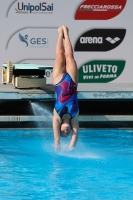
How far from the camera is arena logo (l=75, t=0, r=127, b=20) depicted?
424 inches

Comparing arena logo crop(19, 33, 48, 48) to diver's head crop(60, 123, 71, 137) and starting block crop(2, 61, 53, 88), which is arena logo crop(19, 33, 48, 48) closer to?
starting block crop(2, 61, 53, 88)

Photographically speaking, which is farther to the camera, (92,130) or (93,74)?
(93,74)

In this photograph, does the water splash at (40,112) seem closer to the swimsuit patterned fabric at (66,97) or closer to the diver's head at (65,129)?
the swimsuit patterned fabric at (66,97)

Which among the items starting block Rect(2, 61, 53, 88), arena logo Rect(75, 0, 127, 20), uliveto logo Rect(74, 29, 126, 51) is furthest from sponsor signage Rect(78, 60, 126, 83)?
starting block Rect(2, 61, 53, 88)

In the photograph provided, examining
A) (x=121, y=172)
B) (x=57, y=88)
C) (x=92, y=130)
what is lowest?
(x=92, y=130)

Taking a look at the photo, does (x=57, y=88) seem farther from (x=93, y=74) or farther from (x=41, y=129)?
(x=93, y=74)

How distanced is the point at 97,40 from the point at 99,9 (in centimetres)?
59

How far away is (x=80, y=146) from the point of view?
25.8ft

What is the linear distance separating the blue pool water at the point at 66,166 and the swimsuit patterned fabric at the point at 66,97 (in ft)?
1.59

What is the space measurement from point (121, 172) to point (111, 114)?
2.57 metres

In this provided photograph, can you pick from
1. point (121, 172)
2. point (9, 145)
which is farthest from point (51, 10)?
point (121, 172)

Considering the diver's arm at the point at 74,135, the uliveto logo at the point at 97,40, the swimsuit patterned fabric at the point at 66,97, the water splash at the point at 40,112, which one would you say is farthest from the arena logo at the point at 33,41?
the diver's arm at the point at 74,135

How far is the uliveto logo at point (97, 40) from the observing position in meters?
10.8

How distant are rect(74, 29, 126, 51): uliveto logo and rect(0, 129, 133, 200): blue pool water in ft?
7.94
